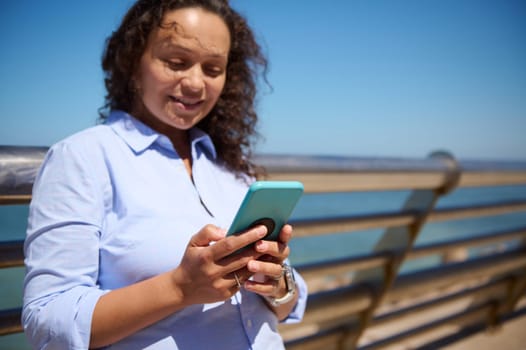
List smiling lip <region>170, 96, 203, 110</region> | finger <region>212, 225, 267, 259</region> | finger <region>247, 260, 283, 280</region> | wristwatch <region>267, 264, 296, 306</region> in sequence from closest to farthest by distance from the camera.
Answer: finger <region>212, 225, 267, 259</region>, finger <region>247, 260, 283, 280</region>, wristwatch <region>267, 264, 296, 306</region>, smiling lip <region>170, 96, 203, 110</region>

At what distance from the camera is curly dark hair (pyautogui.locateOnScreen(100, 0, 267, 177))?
1.63 meters

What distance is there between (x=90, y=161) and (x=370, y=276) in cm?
→ 183

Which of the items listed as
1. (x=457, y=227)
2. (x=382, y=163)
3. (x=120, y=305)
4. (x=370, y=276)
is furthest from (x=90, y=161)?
(x=457, y=227)

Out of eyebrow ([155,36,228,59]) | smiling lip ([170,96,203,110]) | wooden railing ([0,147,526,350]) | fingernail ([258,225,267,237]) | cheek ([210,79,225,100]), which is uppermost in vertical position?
eyebrow ([155,36,228,59])

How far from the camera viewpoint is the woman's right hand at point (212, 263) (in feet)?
3.71

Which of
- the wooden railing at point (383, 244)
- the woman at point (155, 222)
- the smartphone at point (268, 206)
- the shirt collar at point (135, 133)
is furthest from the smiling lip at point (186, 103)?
the smartphone at point (268, 206)

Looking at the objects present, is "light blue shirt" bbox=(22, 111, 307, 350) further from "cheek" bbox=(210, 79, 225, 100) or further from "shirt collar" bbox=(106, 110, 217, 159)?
"cheek" bbox=(210, 79, 225, 100)

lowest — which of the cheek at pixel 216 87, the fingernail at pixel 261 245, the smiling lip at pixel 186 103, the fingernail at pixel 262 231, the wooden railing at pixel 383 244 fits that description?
the wooden railing at pixel 383 244

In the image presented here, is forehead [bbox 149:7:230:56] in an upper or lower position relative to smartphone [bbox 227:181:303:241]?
upper

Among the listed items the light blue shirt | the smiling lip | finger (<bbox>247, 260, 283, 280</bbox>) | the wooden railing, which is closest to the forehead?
the smiling lip

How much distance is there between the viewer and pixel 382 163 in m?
2.12

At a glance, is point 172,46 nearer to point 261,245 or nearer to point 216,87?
point 216,87

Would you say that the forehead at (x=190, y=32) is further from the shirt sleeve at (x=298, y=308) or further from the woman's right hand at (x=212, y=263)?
the shirt sleeve at (x=298, y=308)

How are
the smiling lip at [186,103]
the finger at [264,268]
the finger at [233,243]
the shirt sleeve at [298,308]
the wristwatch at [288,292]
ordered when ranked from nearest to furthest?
1. the finger at [233,243]
2. the finger at [264,268]
3. the wristwatch at [288,292]
4. the smiling lip at [186,103]
5. the shirt sleeve at [298,308]
